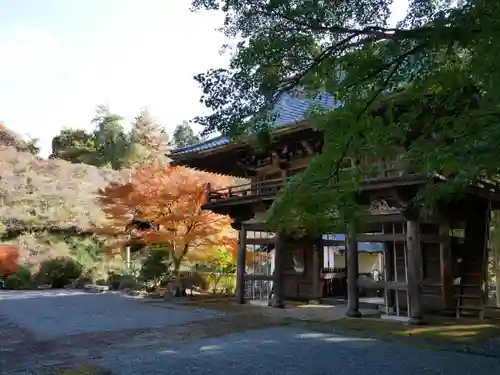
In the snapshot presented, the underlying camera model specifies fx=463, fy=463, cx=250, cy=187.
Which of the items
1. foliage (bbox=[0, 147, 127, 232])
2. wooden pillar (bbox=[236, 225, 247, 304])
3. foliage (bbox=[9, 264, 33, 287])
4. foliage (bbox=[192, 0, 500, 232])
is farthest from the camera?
foliage (bbox=[0, 147, 127, 232])

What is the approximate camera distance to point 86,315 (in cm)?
1084

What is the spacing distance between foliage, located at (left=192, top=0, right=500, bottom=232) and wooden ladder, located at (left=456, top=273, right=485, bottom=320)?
5.18 metres

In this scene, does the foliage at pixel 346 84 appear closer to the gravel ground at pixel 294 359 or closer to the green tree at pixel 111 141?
the gravel ground at pixel 294 359

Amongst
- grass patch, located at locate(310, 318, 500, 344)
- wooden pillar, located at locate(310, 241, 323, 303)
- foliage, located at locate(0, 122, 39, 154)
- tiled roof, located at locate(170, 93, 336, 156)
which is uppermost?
foliage, located at locate(0, 122, 39, 154)

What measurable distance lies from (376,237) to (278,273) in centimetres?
304

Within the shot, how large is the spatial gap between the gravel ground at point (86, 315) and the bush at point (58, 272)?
22.4 feet

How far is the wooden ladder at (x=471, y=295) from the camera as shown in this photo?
9445 mm

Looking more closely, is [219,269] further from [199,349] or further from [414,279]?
[199,349]

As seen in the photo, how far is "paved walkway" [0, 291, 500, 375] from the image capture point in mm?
5523

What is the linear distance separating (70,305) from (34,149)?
30595 mm

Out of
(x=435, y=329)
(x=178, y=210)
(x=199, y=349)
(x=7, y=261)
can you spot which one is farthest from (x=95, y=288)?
(x=435, y=329)

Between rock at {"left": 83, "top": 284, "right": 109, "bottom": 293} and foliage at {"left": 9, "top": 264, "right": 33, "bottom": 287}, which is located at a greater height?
A: foliage at {"left": 9, "top": 264, "right": 33, "bottom": 287}

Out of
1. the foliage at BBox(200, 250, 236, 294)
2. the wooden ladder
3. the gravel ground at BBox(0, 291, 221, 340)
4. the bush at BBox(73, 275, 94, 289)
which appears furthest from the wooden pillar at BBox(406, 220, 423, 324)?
the bush at BBox(73, 275, 94, 289)

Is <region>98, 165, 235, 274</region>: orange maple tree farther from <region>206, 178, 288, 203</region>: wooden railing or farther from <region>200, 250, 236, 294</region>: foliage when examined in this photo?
<region>206, 178, 288, 203</region>: wooden railing
